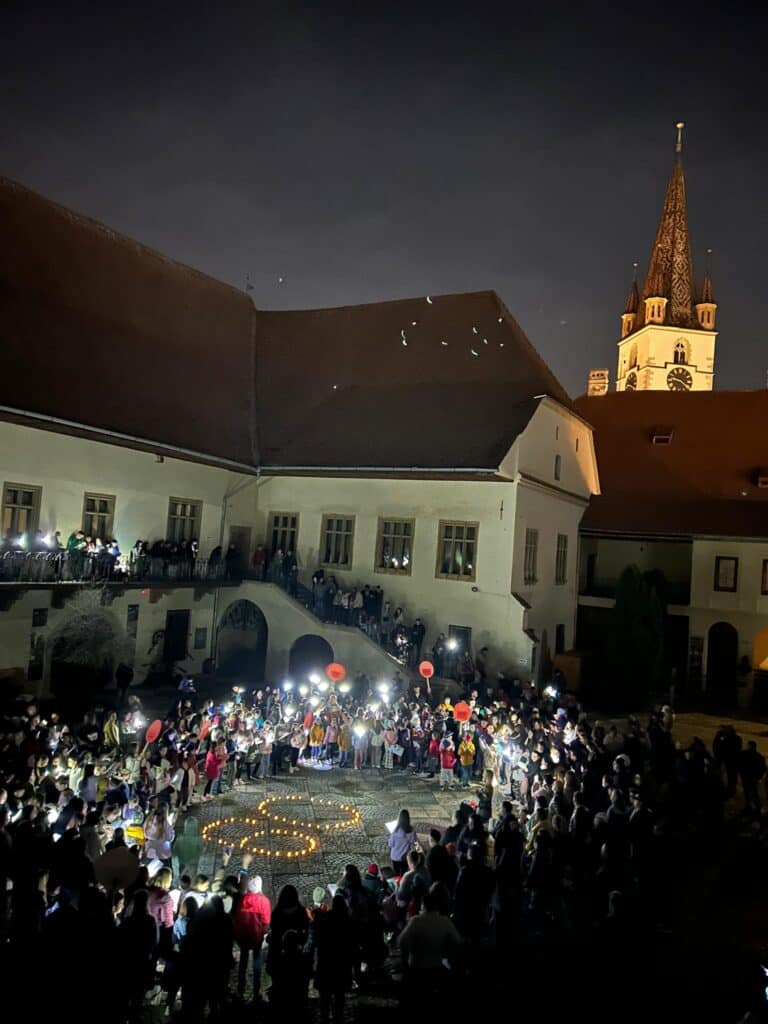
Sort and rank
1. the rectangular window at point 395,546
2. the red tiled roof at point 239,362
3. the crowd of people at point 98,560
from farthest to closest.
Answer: the rectangular window at point 395,546 < the red tiled roof at point 239,362 < the crowd of people at point 98,560

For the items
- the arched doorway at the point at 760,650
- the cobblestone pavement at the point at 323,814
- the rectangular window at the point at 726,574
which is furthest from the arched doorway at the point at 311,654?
the arched doorway at the point at 760,650

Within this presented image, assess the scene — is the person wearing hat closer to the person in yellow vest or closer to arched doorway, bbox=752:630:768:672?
the person in yellow vest

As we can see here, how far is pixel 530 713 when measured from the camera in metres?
17.6

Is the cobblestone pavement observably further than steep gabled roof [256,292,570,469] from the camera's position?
No

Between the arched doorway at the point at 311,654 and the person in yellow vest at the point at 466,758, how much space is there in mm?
8845

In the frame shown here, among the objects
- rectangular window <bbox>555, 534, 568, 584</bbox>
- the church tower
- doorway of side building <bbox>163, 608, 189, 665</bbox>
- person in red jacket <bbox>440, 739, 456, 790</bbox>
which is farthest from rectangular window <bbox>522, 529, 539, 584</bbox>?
the church tower

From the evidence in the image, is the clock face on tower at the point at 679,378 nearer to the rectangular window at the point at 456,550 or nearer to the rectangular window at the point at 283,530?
the rectangular window at the point at 456,550

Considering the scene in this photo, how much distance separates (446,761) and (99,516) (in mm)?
12347

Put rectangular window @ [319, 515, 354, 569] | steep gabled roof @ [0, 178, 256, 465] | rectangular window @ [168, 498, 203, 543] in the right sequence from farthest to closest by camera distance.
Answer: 1. rectangular window @ [319, 515, 354, 569]
2. rectangular window @ [168, 498, 203, 543]
3. steep gabled roof @ [0, 178, 256, 465]

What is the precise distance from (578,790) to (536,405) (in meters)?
14.5

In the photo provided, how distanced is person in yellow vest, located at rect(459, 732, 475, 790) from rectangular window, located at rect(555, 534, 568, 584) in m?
13.0

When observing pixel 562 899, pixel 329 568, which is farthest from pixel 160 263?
pixel 562 899

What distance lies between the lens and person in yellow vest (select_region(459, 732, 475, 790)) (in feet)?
51.7

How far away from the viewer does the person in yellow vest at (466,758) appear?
15.8 meters
